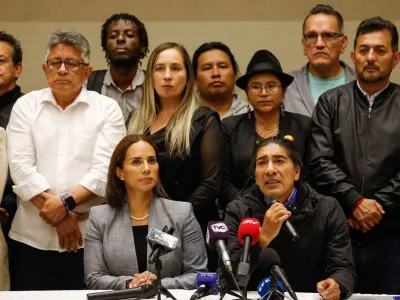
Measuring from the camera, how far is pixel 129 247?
339 centimetres

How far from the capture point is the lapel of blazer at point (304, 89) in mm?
4141

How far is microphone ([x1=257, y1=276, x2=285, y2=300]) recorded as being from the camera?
2.65 metres

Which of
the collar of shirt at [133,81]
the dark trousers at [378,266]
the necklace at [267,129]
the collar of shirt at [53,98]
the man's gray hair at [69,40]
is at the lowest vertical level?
the dark trousers at [378,266]

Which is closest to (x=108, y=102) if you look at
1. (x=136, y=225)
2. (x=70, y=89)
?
(x=70, y=89)

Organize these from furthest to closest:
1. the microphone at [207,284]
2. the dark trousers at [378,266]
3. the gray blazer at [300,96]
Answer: the gray blazer at [300,96] → the dark trousers at [378,266] → the microphone at [207,284]

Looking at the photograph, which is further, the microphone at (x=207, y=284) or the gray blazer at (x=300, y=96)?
the gray blazer at (x=300, y=96)

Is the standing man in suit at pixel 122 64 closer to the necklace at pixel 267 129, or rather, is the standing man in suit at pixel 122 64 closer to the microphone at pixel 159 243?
the necklace at pixel 267 129

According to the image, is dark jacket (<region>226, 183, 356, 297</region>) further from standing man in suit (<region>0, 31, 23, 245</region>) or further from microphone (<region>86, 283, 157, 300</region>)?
standing man in suit (<region>0, 31, 23, 245</region>)

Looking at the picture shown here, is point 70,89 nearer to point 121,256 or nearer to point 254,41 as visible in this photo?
point 121,256

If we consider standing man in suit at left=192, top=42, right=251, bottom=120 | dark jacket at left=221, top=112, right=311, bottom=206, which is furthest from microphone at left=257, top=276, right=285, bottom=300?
standing man in suit at left=192, top=42, right=251, bottom=120

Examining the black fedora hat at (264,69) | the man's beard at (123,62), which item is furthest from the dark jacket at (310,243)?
the man's beard at (123,62)

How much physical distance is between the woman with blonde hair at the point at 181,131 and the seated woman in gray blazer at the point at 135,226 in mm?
192

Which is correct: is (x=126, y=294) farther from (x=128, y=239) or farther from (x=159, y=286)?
(x=128, y=239)

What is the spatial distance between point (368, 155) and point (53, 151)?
1.59 metres
